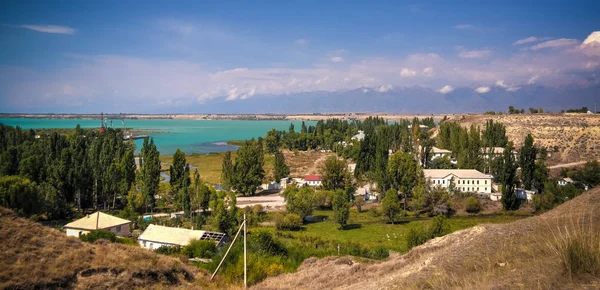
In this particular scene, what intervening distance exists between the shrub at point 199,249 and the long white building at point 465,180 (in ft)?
81.7

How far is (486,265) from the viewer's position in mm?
7500

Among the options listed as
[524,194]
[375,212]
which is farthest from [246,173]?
[524,194]

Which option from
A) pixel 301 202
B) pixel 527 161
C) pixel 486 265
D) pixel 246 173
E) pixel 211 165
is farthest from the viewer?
pixel 211 165

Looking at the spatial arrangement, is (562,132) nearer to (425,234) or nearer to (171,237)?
(425,234)

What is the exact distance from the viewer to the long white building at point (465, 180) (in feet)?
125

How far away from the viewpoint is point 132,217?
28.8 metres

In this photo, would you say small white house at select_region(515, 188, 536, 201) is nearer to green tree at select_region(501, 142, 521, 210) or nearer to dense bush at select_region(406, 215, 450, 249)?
green tree at select_region(501, 142, 521, 210)

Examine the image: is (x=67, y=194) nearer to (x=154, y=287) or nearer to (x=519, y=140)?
(x=154, y=287)

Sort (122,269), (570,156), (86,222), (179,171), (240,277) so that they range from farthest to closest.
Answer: (570,156) → (179,171) → (86,222) → (240,277) → (122,269)

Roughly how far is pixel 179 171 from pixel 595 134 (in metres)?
59.9

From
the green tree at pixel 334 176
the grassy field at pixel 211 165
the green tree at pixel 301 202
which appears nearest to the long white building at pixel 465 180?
the green tree at pixel 334 176

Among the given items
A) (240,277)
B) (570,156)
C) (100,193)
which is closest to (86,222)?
(100,193)

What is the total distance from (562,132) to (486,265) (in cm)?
6700

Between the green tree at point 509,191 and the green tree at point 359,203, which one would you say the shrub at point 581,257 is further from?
the green tree at point 359,203
